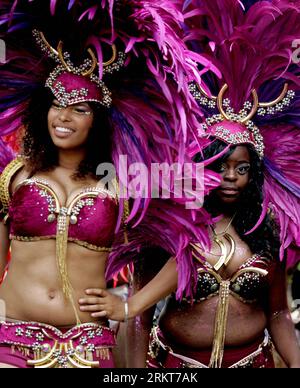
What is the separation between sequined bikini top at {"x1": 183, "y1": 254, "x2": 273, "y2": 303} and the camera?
463 centimetres

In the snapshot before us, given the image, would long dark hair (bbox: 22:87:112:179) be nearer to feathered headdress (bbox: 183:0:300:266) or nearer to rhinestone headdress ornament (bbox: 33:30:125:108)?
rhinestone headdress ornament (bbox: 33:30:125:108)

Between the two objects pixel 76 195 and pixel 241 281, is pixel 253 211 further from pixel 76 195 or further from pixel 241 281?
pixel 76 195

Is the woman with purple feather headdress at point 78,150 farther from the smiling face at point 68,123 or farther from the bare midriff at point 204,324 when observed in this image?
the bare midriff at point 204,324

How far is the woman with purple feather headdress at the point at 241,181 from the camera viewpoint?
4641mm

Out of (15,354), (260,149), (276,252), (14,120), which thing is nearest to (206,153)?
(260,149)

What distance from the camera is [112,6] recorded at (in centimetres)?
390

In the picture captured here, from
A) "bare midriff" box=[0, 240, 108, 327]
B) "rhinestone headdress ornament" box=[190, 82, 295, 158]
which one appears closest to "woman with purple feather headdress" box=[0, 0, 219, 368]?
"bare midriff" box=[0, 240, 108, 327]

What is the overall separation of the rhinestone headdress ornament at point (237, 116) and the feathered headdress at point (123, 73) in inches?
19.7

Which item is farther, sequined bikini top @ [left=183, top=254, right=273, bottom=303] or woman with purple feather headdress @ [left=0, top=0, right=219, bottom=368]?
sequined bikini top @ [left=183, top=254, right=273, bottom=303]

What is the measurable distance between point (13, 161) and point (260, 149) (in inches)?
49.1

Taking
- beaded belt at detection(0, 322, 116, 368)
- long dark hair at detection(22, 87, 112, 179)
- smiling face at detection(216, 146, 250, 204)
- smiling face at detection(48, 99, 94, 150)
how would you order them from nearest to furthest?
1. beaded belt at detection(0, 322, 116, 368)
2. smiling face at detection(48, 99, 94, 150)
3. long dark hair at detection(22, 87, 112, 179)
4. smiling face at detection(216, 146, 250, 204)

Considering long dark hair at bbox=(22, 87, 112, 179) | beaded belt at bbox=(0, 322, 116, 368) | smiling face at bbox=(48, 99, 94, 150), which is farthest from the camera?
long dark hair at bbox=(22, 87, 112, 179)

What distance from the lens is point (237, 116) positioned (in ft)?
15.6

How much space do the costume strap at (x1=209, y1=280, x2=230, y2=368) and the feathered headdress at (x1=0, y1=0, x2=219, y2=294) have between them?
17.1 inches
